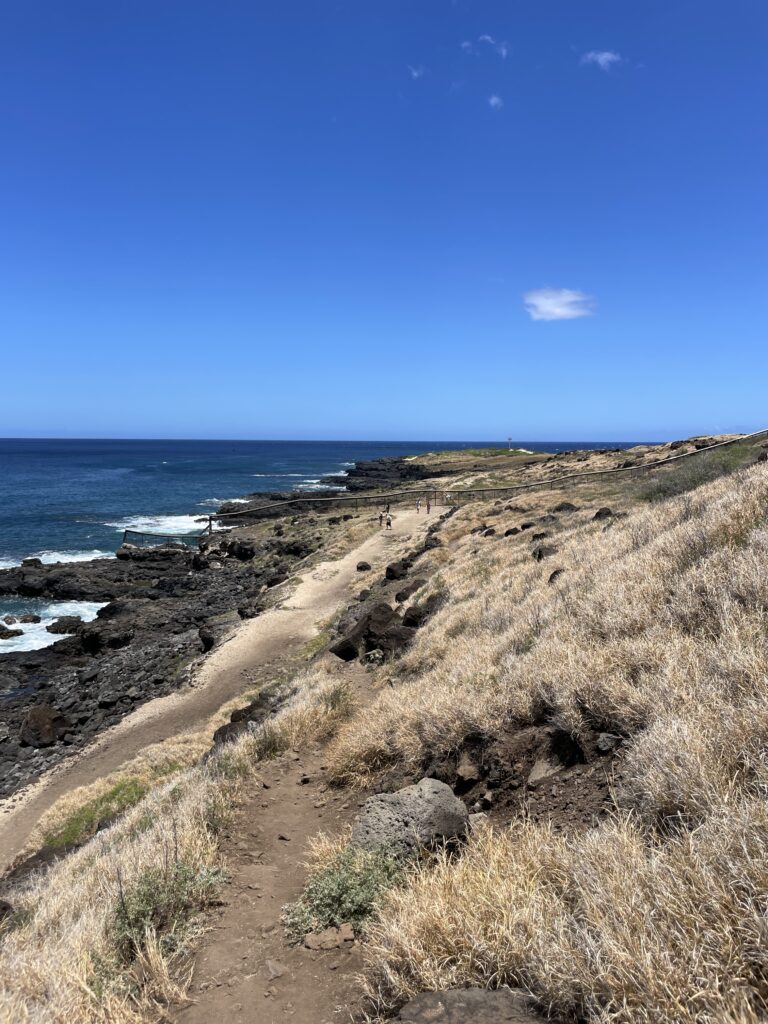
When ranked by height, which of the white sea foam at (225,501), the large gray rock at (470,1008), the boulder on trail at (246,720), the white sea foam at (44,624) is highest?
the large gray rock at (470,1008)

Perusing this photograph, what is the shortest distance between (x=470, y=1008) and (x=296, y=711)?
21.1ft

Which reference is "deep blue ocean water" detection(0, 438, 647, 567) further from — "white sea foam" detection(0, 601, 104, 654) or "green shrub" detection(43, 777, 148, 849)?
"green shrub" detection(43, 777, 148, 849)

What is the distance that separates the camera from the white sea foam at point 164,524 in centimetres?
5403

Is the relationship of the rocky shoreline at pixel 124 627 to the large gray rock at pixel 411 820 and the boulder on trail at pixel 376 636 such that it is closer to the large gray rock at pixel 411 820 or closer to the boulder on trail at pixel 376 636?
the boulder on trail at pixel 376 636

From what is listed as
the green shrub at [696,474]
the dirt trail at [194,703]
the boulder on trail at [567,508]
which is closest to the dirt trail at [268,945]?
the dirt trail at [194,703]

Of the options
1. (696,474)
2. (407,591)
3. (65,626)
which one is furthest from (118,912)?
(65,626)

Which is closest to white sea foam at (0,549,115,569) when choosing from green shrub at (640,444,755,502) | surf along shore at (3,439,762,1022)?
surf along shore at (3,439,762,1022)

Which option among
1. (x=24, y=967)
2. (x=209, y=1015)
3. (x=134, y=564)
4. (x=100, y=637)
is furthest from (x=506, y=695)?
(x=134, y=564)

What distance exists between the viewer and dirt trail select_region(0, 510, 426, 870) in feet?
43.7

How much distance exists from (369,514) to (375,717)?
39.7 m

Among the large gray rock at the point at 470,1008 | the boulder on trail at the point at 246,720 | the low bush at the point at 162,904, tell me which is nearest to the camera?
the large gray rock at the point at 470,1008

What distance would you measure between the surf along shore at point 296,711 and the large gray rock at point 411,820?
1.73ft

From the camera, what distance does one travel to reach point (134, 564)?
1553 inches

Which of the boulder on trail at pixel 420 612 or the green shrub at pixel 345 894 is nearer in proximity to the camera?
the green shrub at pixel 345 894
